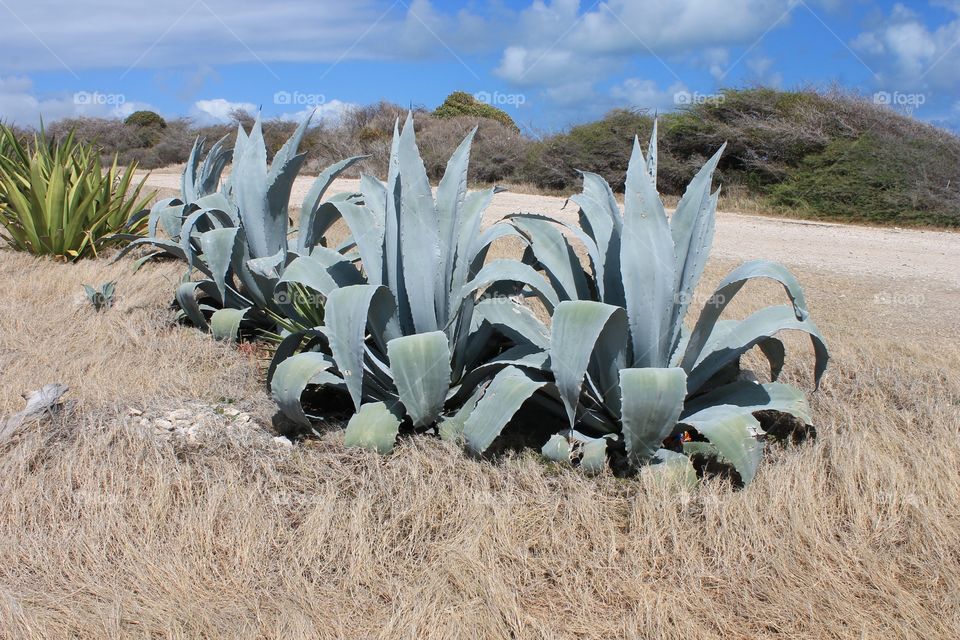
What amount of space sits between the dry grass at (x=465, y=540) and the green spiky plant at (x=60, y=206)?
4.04 m

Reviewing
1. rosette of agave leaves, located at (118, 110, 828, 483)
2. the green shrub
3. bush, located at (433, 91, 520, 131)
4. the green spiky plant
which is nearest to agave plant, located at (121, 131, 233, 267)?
the green spiky plant

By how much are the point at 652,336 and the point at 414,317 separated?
1003 millimetres

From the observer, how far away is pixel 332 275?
3.77 meters

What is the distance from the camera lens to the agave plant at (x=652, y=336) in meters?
2.89

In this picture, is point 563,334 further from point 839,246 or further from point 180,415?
point 839,246

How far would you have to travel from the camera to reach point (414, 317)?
345cm

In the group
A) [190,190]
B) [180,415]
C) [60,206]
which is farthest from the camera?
[60,206]

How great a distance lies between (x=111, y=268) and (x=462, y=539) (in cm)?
510

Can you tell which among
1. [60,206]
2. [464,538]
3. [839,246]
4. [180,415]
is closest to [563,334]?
[464,538]

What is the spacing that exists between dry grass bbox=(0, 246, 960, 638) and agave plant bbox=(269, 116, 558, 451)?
231mm

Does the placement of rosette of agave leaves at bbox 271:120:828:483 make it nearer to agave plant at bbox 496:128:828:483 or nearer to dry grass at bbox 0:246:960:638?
agave plant at bbox 496:128:828:483

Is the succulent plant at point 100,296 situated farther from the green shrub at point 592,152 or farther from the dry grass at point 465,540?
the green shrub at point 592,152

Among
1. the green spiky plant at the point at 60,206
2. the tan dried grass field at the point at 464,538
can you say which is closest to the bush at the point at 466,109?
the green spiky plant at the point at 60,206

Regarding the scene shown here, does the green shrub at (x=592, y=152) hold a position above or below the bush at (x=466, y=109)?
below
